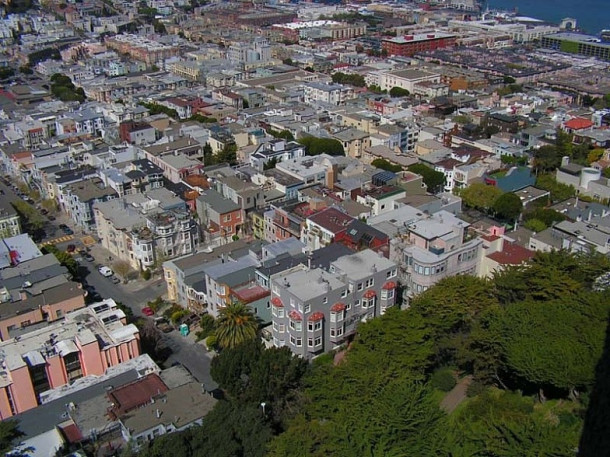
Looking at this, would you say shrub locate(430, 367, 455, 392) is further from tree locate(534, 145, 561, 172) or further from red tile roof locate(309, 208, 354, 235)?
tree locate(534, 145, 561, 172)

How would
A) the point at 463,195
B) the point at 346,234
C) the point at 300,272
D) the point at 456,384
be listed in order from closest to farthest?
the point at 456,384, the point at 300,272, the point at 346,234, the point at 463,195

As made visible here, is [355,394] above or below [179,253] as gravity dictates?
above

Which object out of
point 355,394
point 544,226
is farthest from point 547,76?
point 355,394

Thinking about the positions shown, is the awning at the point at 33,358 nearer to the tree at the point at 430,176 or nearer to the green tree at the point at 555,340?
the green tree at the point at 555,340

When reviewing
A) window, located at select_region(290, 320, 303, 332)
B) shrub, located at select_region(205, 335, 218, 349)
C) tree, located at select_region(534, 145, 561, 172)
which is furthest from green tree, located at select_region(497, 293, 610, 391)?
tree, located at select_region(534, 145, 561, 172)

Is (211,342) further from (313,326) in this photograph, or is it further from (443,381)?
(443,381)

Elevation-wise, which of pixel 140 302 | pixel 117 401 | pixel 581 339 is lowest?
pixel 140 302

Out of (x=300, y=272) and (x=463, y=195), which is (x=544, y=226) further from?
(x=300, y=272)
